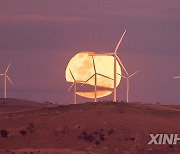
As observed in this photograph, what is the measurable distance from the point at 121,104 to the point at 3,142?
3888cm

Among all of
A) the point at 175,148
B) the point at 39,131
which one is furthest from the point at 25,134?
the point at 175,148

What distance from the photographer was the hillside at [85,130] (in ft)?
513

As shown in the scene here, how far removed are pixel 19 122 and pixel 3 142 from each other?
43.0ft

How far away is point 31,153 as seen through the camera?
486 ft

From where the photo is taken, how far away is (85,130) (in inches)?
6476

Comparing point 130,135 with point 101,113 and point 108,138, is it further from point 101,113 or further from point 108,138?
point 101,113

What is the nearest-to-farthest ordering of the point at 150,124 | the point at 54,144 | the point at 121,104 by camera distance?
the point at 54,144 → the point at 150,124 → the point at 121,104

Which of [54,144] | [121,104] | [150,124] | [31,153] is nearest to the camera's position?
[31,153]

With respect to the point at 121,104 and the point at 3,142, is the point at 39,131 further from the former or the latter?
the point at 121,104

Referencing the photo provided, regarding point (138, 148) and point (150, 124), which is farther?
point (150, 124)

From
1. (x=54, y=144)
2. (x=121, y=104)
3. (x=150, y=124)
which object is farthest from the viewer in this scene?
(x=121, y=104)

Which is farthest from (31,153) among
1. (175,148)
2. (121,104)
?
(121,104)

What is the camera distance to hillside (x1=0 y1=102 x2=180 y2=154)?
156250mm

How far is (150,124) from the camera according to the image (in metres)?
170
